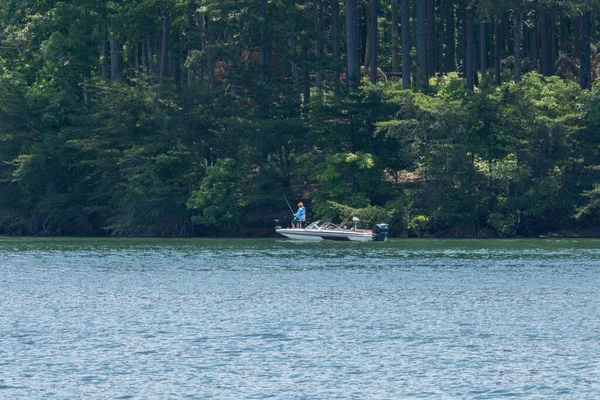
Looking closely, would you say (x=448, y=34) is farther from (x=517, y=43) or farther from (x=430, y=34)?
(x=517, y=43)

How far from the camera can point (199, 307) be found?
3091 cm

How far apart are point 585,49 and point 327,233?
18425mm

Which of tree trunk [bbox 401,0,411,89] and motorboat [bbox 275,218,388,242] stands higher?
tree trunk [bbox 401,0,411,89]

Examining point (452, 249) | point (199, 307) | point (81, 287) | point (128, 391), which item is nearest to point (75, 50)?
point (452, 249)

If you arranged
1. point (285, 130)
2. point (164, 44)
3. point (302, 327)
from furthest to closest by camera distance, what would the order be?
point (164, 44)
point (285, 130)
point (302, 327)

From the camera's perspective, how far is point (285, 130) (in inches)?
2643

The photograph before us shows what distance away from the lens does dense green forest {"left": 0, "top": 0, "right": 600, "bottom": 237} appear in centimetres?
6153

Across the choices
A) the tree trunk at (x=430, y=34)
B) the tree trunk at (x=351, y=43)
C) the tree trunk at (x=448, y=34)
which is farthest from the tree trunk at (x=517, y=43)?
the tree trunk at (x=351, y=43)

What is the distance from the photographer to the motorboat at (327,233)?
58.8m

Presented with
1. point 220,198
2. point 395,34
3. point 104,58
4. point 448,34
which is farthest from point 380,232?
point 104,58

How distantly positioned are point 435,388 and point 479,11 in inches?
1778

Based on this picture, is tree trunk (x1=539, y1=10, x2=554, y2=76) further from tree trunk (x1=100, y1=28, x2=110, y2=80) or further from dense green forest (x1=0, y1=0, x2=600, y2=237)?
tree trunk (x1=100, y1=28, x2=110, y2=80)

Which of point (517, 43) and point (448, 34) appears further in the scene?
point (448, 34)

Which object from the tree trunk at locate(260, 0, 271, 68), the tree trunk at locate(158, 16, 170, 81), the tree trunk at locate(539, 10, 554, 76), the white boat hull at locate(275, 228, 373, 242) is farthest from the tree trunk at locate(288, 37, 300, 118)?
the tree trunk at locate(539, 10, 554, 76)
